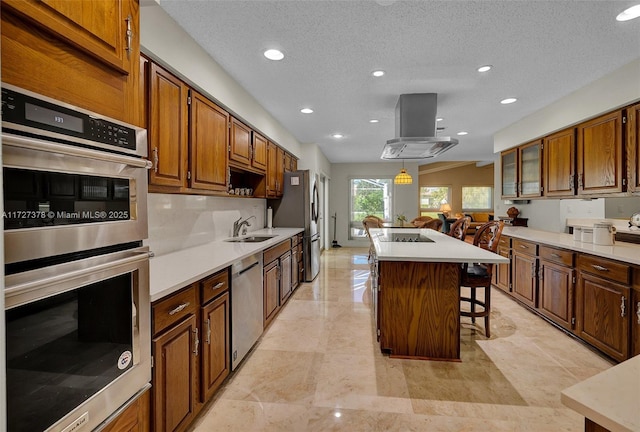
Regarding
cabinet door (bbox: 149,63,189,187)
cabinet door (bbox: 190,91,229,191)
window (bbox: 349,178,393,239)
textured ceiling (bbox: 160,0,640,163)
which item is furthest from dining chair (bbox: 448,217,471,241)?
window (bbox: 349,178,393,239)

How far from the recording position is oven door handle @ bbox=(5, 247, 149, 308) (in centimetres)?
69

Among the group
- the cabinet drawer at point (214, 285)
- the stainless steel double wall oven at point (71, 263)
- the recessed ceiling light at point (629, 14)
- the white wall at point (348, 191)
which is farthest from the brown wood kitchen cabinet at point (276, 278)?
the white wall at point (348, 191)

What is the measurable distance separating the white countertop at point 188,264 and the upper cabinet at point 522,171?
370 centimetres

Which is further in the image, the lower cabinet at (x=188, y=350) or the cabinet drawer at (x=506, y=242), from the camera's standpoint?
the cabinet drawer at (x=506, y=242)

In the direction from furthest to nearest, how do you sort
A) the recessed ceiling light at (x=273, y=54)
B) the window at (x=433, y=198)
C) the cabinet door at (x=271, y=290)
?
the window at (x=433, y=198) → the cabinet door at (x=271, y=290) → the recessed ceiling light at (x=273, y=54)

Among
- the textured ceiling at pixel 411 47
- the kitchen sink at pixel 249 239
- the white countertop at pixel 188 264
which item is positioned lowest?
the white countertop at pixel 188 264

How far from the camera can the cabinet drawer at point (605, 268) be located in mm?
2277

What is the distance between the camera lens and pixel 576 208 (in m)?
3.95

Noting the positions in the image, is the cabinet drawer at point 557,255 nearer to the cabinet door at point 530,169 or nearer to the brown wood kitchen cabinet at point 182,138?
the cabinet door at point 530,169

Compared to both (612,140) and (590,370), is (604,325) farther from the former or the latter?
(612,140)

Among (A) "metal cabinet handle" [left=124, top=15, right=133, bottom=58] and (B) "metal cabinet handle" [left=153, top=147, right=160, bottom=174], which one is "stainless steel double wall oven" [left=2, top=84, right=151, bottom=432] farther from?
(B) "metal cabinet handle" [left=153, top=147, right=160, bottom=174]

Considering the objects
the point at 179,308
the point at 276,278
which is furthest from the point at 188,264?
the point at 276,278

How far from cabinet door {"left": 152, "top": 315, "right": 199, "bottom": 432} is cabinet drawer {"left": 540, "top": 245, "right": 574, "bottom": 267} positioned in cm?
329

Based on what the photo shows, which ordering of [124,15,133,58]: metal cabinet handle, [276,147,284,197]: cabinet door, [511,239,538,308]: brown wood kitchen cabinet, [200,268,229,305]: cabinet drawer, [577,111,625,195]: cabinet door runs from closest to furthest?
[124,15,133,58]: metal cabinet handle < [200,268,229,305]: cabinet drawer < [577,111,625,195]: cabinet door < [511,239,538,308]: brown wood kitchen cabinet < [276,147,284,197]: cabinet door
